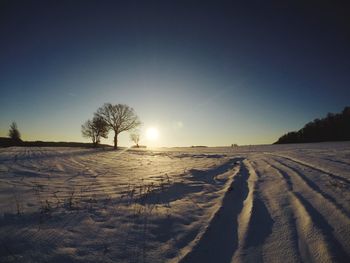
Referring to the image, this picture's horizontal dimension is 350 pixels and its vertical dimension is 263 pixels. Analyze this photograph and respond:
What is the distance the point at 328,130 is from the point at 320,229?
48916 mm

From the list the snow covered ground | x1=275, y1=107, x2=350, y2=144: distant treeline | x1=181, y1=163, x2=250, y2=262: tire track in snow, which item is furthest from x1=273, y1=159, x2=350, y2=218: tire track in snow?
x1=275, y1=107, x2=350, y2=144: distant treeline

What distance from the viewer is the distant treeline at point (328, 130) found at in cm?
4008

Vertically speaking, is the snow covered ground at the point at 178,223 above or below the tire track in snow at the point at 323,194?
below

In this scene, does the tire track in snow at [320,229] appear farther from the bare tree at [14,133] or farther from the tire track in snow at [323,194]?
the bare tree at [14,133]

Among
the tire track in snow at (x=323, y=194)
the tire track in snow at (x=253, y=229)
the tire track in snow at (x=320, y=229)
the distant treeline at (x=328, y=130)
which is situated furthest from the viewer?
the distant treeline at (x=328, y=130)

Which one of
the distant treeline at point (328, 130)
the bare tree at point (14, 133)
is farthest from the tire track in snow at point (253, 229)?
the bare tree at point (14, 133)

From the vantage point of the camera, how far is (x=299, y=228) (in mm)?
3525

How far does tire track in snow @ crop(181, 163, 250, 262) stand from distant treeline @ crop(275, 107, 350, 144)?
Result: 4457 centimetres

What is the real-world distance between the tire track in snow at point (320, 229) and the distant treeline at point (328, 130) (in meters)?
43.5

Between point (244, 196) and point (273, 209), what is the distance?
3.72 ft

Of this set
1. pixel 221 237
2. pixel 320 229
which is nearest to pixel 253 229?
pixel 221 237

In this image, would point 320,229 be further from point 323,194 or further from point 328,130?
point 328,130

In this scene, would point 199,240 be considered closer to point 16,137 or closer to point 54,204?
point 54,204

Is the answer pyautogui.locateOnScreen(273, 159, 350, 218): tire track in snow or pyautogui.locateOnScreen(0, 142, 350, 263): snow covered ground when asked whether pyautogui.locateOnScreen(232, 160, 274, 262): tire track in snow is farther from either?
pyautogui.locateOnScreen(273, 159, 350, 218): tire track in snow
